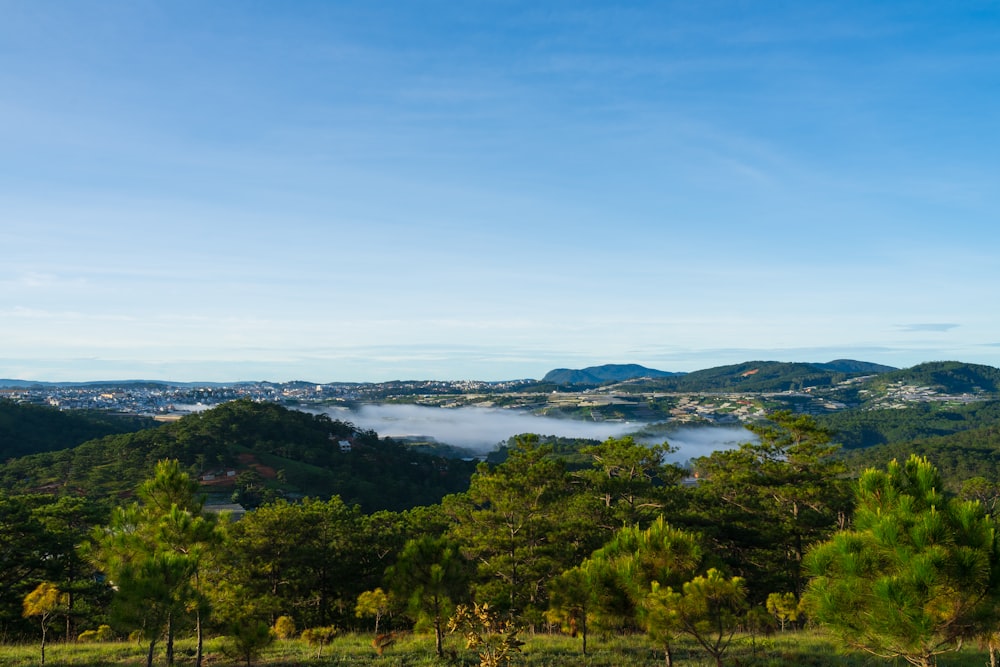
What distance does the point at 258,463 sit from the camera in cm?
10956

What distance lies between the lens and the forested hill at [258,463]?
88062 millimetres

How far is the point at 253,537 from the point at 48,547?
45.8 feet

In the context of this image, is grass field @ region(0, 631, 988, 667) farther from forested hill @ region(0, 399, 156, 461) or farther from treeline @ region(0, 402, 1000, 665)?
forested hill @ region(0, 399, 156, 461)

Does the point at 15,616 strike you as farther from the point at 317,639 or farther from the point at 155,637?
the point at 155,637

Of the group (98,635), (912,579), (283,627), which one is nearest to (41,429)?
(98,635)

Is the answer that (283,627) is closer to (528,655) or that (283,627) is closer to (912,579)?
(528,655)

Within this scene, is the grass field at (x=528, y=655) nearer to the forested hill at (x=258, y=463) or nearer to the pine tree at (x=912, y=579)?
the pine tree at (x=912, y=579)

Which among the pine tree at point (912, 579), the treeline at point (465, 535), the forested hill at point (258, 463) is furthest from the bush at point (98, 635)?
the forested hill at point (258, 463)

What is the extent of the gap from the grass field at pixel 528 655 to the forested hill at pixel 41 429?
121401mm

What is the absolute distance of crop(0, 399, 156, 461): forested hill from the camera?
385 feet

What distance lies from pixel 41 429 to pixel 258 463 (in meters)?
59.5

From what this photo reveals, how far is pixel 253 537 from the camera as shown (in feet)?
96.1

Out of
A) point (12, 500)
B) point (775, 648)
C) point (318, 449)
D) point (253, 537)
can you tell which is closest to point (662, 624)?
point (775, 648)

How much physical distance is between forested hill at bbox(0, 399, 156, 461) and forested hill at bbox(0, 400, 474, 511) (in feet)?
91.5
